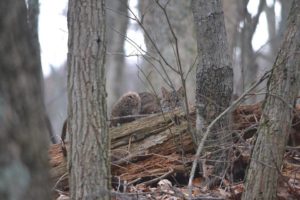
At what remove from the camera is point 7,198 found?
2.14m

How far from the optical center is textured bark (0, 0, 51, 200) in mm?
2154

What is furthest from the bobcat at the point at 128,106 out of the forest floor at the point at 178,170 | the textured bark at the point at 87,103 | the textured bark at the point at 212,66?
the textured bark at the point at 87,103

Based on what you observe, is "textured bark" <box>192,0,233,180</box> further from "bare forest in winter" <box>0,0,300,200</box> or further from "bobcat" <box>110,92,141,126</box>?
"bobcat" <box>110,92,141,126</box>

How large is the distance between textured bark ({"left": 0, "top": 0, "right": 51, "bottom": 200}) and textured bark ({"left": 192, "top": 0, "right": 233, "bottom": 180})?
3.23 m

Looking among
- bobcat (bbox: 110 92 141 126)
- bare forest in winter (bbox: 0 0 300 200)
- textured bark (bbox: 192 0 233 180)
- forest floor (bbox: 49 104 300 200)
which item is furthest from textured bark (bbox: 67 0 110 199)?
bobcat (bbox: 110 92 141 126)

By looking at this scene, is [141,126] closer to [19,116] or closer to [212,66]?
[212,66]

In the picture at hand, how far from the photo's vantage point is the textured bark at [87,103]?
3.81 meters

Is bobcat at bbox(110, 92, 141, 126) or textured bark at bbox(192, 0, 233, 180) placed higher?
textured bark at bbox(192, 0, 233, 180)

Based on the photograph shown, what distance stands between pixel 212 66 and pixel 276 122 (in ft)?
4.06

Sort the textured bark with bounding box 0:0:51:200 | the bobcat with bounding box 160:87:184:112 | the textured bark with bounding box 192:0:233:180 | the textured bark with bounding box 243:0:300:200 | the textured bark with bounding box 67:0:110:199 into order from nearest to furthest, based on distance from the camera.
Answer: the textured bark with bounding box 0:0:51:200 < the textured bark with bounding box 67:0:110:199 < the textured bark with bounding box 243:0:300:200 < the textured bark with bounding box 192:0:233:180 < the bobcat with bounding box 160:87:184:112

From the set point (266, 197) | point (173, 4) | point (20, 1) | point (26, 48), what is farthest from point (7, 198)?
point (173, 4)

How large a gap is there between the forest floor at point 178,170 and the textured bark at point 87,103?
3.32 ft

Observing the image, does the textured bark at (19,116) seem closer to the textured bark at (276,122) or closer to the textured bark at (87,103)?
the textured bark at (87,103)

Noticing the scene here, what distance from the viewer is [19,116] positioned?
7.26ft
